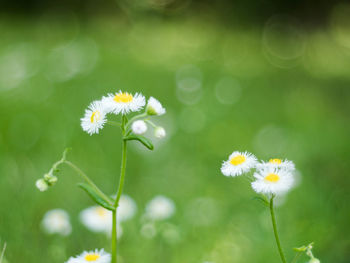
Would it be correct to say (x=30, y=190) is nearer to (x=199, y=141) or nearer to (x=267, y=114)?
(x=199, y=141)

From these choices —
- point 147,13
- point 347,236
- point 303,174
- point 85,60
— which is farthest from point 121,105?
point 147,13

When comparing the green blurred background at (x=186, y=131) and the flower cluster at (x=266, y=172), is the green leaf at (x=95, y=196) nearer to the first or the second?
the flower cluster at (x=266, y=172)

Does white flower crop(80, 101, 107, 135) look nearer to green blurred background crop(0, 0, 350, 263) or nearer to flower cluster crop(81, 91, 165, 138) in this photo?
flower cluster crop(81, 91, 165, 138)

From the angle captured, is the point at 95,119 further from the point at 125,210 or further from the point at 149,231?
the point at 125,210

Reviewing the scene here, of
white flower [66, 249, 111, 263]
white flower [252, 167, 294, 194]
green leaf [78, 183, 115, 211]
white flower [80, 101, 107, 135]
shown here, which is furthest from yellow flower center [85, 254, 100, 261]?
white flower [252, 167, 294, 194]

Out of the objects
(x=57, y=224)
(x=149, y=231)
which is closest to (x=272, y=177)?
(x=149, y=231)

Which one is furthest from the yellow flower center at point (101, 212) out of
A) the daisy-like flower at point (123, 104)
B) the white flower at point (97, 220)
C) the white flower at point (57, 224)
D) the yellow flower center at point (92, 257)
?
the daisy-like flower at point (123, 104)
